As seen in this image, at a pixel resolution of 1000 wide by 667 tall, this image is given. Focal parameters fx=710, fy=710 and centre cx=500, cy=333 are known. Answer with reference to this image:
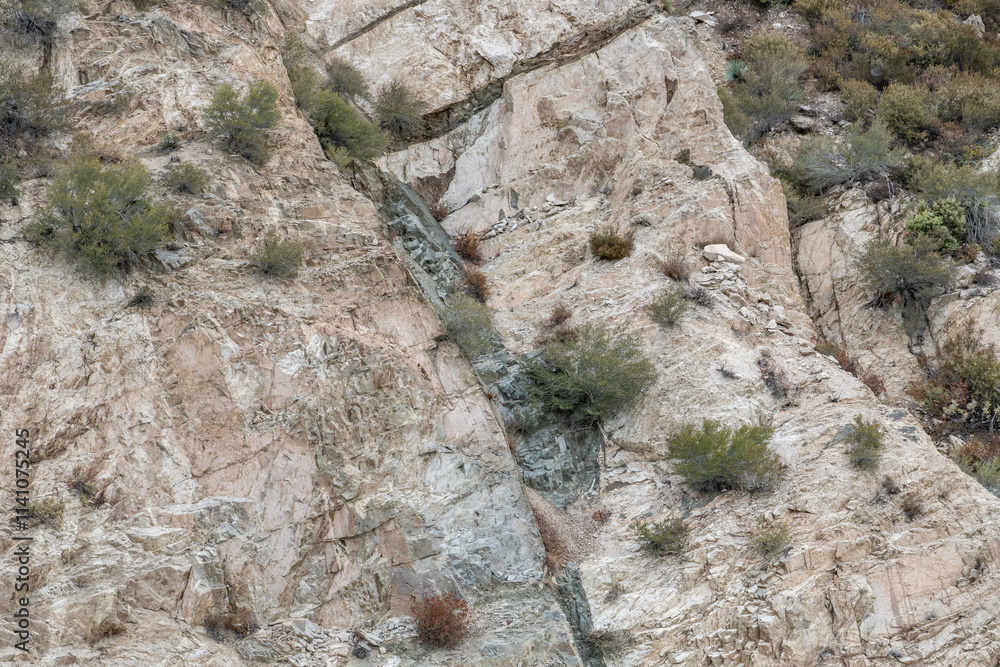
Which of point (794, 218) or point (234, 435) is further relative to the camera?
point (794, 218)

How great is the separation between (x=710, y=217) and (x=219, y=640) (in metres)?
10.5

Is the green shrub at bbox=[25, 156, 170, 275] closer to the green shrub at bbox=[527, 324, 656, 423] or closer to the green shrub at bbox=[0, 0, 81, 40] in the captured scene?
the green shrub at bbox=[0, 0, 81, 40]

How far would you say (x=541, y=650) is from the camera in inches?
333

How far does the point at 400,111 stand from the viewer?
1593cm

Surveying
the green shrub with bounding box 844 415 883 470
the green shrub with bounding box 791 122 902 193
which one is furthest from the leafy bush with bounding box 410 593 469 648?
the green shrub with bounding box 791 122 902 193

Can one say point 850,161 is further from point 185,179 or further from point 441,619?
point 185,179

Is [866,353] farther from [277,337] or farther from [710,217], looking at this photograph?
[277,337]

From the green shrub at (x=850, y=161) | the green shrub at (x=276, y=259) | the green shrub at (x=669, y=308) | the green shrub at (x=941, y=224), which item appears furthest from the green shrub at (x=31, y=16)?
the green shrub at (x=941, y=224)

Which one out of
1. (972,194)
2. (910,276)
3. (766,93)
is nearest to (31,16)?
(766,93)

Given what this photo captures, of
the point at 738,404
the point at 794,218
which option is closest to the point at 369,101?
the point at 794,218

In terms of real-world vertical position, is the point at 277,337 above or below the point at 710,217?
below

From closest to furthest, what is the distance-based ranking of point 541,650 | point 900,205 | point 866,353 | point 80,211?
1. point 541,650
2. point 80,211
3. point 866,353
4. point 900,205

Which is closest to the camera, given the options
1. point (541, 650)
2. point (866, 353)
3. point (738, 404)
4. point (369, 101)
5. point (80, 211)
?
point (541, 650)

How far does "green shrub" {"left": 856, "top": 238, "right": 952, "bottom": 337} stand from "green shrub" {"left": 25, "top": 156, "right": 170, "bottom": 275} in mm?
11997
